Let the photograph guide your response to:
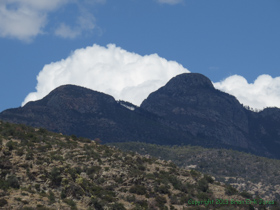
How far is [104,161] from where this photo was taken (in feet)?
227

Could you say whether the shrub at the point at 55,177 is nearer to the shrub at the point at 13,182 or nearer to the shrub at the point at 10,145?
the shrub at the point at 13,182

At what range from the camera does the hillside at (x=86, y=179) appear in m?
54.5

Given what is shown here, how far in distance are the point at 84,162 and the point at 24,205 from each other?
60.3 feet

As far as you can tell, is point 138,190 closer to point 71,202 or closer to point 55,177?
point 55,177

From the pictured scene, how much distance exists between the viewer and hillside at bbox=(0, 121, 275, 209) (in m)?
54.5

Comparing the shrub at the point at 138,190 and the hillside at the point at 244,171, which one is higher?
the hillside at the point at 244,171

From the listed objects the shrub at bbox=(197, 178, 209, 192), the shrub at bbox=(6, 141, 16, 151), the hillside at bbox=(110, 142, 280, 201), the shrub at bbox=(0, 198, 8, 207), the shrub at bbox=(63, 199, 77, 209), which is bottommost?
the shrub at bbox=(0, 198, 8, 207)

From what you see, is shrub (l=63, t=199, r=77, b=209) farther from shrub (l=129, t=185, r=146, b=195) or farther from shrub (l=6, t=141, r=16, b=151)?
shrub (l=6, t=141, r=16, b=151)

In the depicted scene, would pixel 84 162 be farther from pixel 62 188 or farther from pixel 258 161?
pixel 258 161

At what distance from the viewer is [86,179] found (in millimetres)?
62000

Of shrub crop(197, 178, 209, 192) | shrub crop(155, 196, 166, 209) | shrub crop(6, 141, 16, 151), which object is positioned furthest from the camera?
shrub crop(197, 178, 209, 192)

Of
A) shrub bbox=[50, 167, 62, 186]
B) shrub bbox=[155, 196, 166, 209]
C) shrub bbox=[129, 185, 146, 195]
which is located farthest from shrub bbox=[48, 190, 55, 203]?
shrub bbox=[155, 196, 166, 209]

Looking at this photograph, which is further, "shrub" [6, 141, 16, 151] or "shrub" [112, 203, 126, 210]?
"shrub" [6, 141, 16, 151]

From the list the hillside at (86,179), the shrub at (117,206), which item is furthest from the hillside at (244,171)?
the shrub at (117,206)
